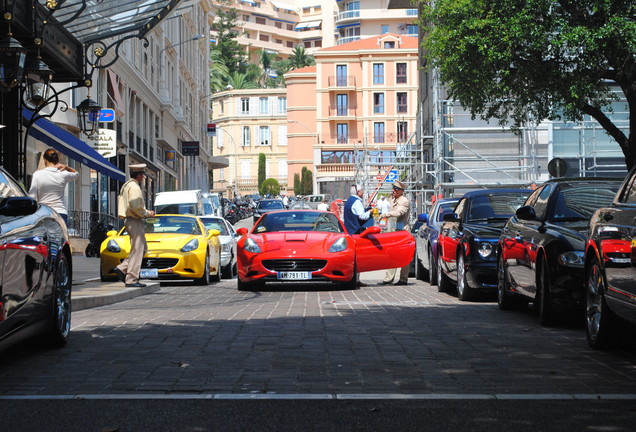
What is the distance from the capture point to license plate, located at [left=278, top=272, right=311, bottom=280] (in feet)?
53.4

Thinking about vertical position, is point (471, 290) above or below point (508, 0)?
below

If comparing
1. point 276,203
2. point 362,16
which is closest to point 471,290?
point 276,203

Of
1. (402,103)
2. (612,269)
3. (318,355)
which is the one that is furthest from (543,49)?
(402,103)

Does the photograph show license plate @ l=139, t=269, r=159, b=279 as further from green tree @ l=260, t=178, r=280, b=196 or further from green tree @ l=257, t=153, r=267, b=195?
green tree @ l=257, t=153, r=267, b=195

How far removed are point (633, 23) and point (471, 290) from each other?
993cm

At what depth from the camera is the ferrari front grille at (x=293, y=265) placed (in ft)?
53.6

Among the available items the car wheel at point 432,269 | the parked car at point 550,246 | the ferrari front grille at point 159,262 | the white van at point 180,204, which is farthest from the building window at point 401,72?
the parked car at point 550,246

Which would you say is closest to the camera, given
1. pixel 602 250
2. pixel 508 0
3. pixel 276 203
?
pixel 602 250

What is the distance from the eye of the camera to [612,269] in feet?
25.5

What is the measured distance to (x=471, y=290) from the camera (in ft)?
45.1

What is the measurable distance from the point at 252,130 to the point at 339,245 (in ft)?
364

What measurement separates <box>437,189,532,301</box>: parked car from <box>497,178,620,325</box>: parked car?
3.13ft

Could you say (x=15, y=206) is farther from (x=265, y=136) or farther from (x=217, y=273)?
(x=265, y=136)
